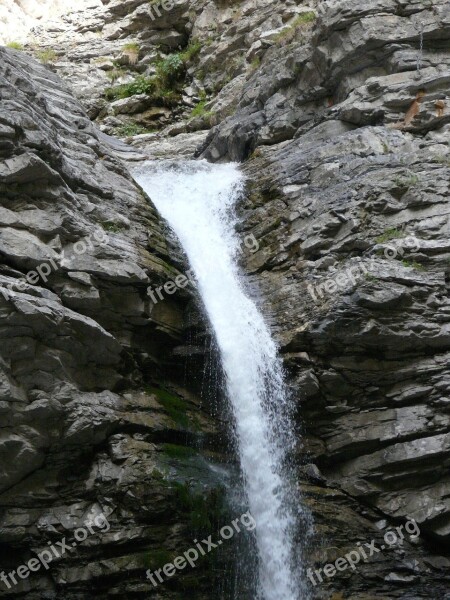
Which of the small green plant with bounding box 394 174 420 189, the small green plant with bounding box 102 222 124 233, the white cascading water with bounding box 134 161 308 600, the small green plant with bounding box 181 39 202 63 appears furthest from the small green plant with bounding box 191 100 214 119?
the small green plant with bounding box 102 222 124 233

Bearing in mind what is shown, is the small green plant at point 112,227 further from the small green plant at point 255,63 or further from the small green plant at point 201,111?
the small green plant at point 201,111

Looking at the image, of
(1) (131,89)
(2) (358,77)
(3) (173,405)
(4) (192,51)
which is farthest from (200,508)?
(4) (192,51)

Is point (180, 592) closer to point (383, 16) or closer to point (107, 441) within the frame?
point (107, 441)

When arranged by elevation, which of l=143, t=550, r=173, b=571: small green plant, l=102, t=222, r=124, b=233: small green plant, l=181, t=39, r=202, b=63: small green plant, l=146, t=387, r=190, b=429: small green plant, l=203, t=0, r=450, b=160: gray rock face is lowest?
l=143, t=550, r=173, b=571: small green plant

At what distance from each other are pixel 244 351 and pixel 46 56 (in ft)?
59.9

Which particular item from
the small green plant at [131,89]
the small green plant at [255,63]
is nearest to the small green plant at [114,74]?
the small green plant at [131,89]

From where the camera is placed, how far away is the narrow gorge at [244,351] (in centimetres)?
742

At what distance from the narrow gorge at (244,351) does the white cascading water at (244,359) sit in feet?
0.12

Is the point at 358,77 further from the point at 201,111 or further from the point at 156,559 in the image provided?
the point at 156,559

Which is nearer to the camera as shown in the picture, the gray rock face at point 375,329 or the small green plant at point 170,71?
the gray rock face at point 375,329

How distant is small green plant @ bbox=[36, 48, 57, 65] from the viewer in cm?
2262

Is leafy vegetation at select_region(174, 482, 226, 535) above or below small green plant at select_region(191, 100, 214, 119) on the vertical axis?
below

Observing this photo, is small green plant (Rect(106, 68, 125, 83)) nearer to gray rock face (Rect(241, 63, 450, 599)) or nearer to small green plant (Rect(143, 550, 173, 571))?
gray rock face (Rect(241, 63, 450, 599))

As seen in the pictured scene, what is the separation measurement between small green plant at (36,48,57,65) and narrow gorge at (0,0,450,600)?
10047 mm
